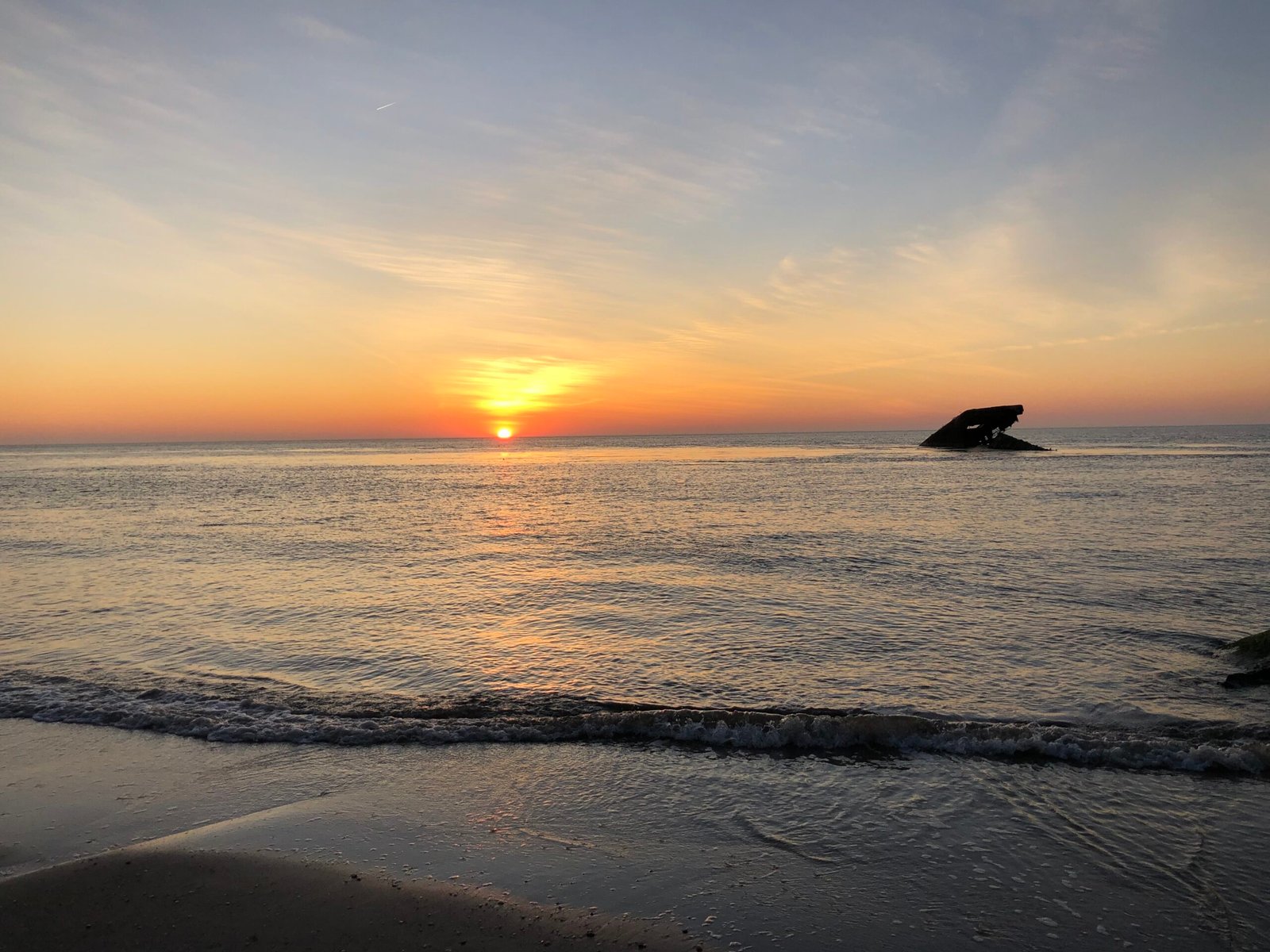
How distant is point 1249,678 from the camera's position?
10.8 m

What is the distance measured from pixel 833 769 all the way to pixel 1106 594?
12.9 m

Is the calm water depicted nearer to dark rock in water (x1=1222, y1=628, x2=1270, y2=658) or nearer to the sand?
dark rock in water (x1=1222, y1=628, x2=1270, y2=658)

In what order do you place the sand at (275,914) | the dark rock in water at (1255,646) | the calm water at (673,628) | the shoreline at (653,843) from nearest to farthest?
the sand at (275,914)
the shoreline at (653,843)
the calm water at (673,628)
the dark rock in water at (1255,646)

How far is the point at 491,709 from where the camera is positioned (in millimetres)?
10312

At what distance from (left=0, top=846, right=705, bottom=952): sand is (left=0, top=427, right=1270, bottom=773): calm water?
3.25 meters

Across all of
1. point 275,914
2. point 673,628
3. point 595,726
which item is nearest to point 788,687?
point 595,726

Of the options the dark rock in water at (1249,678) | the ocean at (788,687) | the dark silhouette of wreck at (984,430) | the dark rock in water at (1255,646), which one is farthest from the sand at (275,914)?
the dark silhouette of wreck at (984,430)

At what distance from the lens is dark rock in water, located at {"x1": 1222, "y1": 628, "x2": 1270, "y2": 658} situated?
11.9 metres

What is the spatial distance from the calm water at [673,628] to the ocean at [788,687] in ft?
0.27

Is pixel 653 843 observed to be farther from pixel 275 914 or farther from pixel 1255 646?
pixel 1255 646

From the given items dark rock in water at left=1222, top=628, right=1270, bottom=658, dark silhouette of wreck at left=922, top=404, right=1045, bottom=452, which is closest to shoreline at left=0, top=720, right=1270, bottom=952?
dark rock in water at left=1222, top=628, right=1270, bottom=658

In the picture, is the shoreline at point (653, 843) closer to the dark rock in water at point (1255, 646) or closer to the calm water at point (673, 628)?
the calm water at point (673, 628)

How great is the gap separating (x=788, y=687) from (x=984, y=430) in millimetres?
110604

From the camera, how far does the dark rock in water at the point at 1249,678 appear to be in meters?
10.7
